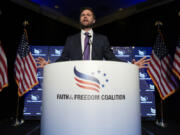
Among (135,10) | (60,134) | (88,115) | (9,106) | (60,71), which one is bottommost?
(9,106)

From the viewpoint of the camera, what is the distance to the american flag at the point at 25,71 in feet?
10.3

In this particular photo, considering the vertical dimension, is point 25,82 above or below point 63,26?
below

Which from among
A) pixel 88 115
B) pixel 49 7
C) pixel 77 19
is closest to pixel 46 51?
pixel 49 7

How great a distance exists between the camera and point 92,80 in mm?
910

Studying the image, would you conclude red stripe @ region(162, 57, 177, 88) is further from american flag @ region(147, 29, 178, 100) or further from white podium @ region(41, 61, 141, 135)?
white podium @ region(41, 61, 141, 135)

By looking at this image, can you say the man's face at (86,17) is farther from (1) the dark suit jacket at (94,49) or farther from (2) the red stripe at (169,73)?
(2) the red stripe at (169,73)

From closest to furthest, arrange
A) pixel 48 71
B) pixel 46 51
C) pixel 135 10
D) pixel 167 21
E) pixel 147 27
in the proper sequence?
pixel 48 71 < pixel 46 51 < pixel 167 21 < pixel 147 27 < pixel 135 10

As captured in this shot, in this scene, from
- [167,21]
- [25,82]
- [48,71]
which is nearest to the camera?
[48,71]

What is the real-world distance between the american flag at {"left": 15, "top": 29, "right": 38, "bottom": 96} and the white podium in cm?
242

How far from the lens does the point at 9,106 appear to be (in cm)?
363

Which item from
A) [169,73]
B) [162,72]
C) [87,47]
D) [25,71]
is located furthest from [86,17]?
[169,73]

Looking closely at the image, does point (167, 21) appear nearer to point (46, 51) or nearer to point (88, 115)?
point (46, 51)

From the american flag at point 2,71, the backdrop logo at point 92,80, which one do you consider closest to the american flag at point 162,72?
the backdrop logo at point 92,80

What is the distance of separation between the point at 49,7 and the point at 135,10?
2961 mm
